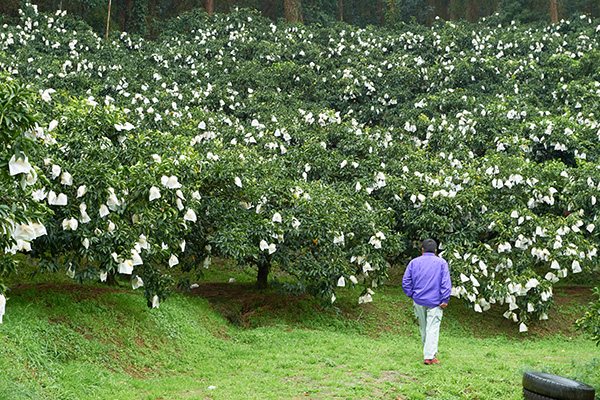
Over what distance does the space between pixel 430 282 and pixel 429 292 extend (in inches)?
4.2

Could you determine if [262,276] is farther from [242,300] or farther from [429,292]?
[429,292]

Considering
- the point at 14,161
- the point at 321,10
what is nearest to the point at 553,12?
the point at 321,10

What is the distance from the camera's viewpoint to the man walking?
5984 mm

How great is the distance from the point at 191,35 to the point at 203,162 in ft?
45.2

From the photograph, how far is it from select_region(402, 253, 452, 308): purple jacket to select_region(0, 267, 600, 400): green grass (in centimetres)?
71

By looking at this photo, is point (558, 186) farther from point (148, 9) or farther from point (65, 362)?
point (148, 9)

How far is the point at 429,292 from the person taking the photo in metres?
6.01

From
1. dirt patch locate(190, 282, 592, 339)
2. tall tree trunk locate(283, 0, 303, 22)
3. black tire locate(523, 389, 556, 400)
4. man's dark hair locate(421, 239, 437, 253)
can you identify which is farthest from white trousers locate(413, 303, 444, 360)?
tall tree trunk locate(283, 0, 303, 22)

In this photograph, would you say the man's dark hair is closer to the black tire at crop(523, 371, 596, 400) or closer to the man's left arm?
the man's left arm

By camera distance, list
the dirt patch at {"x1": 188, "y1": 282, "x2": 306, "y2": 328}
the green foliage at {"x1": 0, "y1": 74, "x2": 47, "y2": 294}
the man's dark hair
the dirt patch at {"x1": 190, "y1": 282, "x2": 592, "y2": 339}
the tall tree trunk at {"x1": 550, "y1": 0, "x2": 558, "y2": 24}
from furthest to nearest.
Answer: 1. the tall tree trunk at {"x1": 550, "y1": 0, "x2": 558, "y2": 24}
2. the dirt patch at {"x1": 190, "y1": 282, "x2": 592, "y2": 339}
3. the dirt patch at {"x1": 188, "y1": 282, "x2": 306, "y2": 328}
4. the man's dark hair
5. the green foliage at {"x1": 0, "y1": 74, "x2": 47, "y2": 294}

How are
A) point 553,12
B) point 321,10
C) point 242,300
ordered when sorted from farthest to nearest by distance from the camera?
point 321,10 < point 553,12 < point 242,300

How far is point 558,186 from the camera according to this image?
404 inches

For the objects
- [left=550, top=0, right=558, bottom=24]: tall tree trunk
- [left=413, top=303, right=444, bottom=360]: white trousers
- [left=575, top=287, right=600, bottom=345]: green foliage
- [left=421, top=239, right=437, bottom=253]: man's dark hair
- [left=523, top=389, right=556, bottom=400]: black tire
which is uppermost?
[left=550, top=0, right=558, bottom=24]: tall tree trunk

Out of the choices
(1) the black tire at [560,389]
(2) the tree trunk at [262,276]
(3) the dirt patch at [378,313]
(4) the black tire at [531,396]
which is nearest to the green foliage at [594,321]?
(1) the black tire at [560,389]
